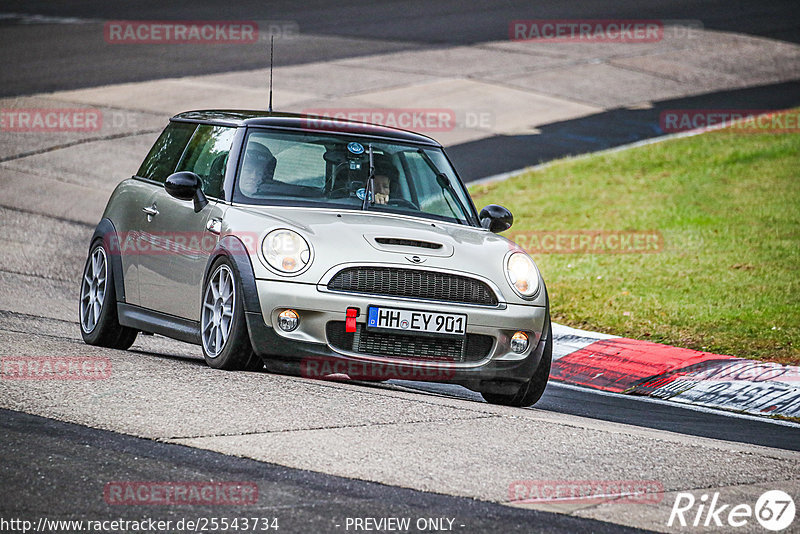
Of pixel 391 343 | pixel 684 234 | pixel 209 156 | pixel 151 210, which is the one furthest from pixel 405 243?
pixel 684 234

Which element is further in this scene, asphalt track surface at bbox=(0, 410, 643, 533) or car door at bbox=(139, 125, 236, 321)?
car door at bbox=(139, 125, 236, 321)

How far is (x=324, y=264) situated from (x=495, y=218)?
1.69 m

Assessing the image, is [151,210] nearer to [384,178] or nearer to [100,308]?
[100,308]

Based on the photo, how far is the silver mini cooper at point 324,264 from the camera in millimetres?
7027

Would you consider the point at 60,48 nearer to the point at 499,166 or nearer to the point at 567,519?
the point at 499,166

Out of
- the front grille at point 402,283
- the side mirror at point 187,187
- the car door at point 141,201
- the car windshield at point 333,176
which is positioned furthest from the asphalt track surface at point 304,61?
the car door at point 141,201

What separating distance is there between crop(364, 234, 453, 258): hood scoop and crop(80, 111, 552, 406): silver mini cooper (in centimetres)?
1

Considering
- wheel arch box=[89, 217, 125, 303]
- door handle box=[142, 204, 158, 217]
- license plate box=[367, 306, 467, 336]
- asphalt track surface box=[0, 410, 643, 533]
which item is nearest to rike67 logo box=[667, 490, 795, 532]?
asphalt track surface box=[0, 410, 643, 533]

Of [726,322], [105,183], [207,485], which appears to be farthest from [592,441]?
[105,183]

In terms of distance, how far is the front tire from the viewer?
280 inches

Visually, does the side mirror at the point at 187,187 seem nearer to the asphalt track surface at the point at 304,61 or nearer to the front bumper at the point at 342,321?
the front bumper at the point at 342,321

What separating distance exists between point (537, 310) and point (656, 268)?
6.17 meters

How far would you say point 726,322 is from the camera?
1097 centimetres

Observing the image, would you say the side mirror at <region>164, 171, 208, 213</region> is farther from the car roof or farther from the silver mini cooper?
the car roof
